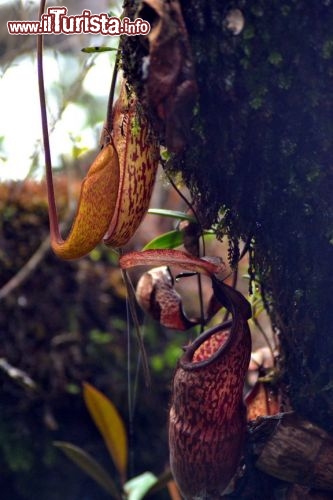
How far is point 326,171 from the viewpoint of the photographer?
0.78 m

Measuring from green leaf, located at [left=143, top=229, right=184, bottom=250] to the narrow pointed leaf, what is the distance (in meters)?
0.28

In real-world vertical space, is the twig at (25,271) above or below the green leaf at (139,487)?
above

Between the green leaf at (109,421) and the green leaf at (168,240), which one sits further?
the green leaf at (109,421)

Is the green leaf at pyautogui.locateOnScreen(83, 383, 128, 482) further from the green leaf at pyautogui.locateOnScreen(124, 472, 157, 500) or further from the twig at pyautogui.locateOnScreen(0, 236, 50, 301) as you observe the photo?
the twig at pyautogui.locateOnScreen(0, 236, 50, 301)

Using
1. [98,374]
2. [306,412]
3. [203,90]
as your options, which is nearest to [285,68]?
[203,90]

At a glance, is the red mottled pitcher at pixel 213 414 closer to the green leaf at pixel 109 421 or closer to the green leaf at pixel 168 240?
the green leaf at pixel 168 240

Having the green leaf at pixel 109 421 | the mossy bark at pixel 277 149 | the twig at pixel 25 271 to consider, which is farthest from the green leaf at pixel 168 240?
the twig at pixel 25 271

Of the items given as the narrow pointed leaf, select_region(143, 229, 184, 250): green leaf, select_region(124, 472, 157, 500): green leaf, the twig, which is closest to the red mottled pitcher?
the narrow pointed leaf

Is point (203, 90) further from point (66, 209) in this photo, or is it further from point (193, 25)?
point (66, 209)

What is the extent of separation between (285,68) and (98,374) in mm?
A: 1561

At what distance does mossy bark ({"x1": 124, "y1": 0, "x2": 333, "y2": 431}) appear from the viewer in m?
0.72

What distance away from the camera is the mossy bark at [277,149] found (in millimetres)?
723

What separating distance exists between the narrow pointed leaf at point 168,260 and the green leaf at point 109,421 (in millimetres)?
933

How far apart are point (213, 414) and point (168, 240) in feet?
1.24
